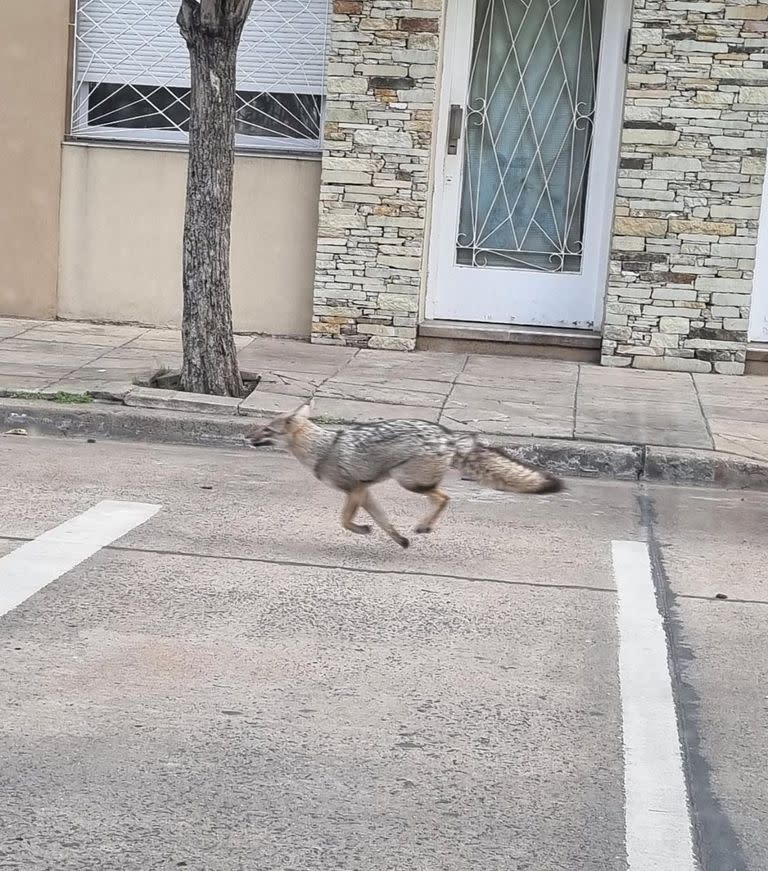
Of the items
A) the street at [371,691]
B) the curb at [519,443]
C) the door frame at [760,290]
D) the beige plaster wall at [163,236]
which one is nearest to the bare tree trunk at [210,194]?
the curb at [519,443]

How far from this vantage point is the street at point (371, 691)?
157 inches

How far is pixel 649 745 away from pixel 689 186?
834 cm

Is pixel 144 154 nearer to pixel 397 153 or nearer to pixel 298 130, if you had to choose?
pixel 298 130

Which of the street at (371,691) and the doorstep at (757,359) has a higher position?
the doorstep at (757,359)

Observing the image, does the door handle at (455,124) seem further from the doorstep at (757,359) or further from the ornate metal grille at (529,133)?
the doorstep at (757,359)

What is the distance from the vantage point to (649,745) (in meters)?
4.76

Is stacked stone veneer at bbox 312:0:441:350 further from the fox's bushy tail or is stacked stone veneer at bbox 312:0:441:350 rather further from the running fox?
the fox's bushy tail

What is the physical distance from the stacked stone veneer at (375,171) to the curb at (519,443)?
314 cm

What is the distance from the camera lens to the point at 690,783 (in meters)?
4.47

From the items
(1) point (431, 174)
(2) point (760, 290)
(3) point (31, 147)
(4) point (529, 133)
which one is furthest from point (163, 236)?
(2) point (760, 290)

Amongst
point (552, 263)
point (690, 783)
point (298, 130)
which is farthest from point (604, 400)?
point (690, 783)

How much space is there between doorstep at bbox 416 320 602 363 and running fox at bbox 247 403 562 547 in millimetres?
5672

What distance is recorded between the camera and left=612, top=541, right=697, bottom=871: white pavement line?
4.00 metres

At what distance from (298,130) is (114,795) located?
9.63 metres
